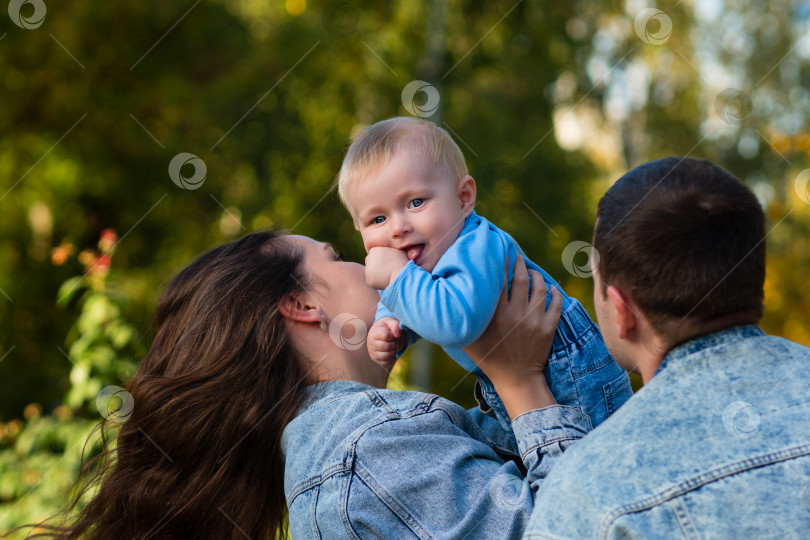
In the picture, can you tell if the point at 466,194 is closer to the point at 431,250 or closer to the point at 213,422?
the point at 431,250

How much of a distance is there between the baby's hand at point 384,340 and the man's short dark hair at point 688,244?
0.73 meters

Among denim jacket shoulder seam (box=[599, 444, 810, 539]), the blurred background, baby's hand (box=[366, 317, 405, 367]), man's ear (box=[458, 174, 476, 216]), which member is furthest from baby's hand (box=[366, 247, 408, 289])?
the blurred background

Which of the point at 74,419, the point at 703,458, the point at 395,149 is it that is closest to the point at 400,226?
the point at 395,149

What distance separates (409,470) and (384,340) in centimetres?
35

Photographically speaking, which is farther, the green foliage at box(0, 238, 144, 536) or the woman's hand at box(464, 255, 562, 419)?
the green foliage at box(0, 238, 144, 536)

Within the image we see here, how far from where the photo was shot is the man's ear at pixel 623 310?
48.4 inches

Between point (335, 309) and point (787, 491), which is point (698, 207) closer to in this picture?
point (787, 491)

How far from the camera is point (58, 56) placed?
8.43 metres

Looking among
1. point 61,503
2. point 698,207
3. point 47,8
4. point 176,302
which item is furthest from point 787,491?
point 47,8

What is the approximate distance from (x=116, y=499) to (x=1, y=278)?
21.5 ft

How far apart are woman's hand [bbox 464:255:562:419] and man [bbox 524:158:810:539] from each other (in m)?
0.49

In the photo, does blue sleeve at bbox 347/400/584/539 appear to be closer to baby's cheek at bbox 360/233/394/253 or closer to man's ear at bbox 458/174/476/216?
baby's cheek at bbox 360/233/394/253

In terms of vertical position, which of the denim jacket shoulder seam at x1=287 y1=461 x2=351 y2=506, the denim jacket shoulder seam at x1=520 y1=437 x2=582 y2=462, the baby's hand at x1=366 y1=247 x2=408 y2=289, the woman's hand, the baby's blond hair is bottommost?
the denim jacket shoulder seam at x1=520 y1=437 x2=582 y2=462

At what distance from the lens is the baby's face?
182cm
